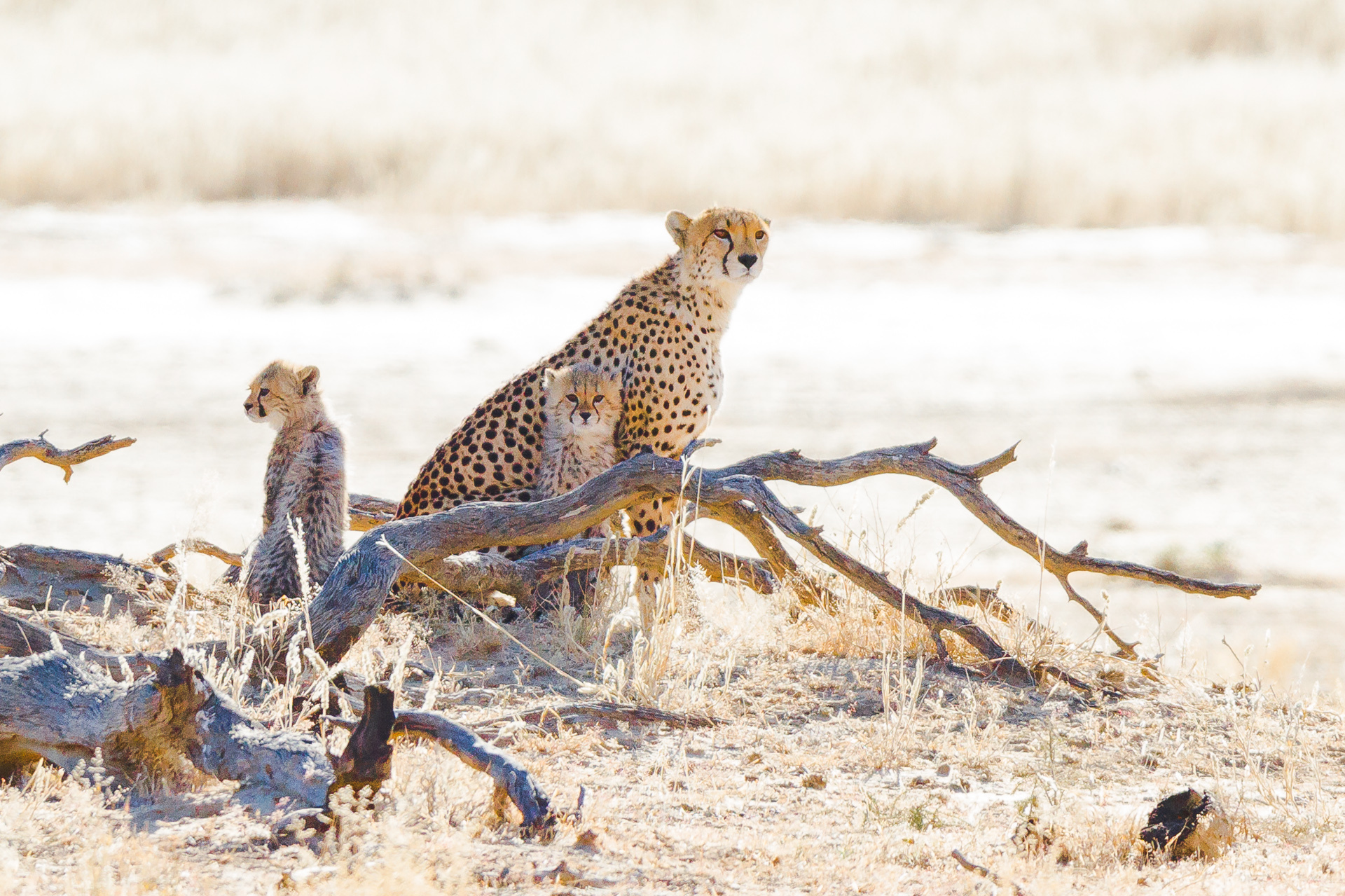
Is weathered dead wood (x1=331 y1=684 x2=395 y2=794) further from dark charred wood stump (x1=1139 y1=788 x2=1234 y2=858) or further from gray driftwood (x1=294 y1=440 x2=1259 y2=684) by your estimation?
dark charred wood stump (x1=1139 y1=788 x2=1234 y2=858)

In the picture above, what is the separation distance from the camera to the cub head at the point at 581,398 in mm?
4438

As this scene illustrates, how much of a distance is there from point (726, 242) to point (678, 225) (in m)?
0.17

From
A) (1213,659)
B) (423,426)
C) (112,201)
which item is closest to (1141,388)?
(423,426)

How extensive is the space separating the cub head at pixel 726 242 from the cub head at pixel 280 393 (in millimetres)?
1135

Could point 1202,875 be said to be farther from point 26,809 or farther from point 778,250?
point 778,250

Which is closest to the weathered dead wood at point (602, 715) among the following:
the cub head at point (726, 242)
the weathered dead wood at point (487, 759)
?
the weathered dead wood at point (487, 759)

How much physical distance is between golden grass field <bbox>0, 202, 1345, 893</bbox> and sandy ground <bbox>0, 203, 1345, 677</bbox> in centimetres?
5

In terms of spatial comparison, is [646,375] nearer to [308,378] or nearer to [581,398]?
[581,398]

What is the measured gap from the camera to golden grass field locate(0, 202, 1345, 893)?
2.71 m

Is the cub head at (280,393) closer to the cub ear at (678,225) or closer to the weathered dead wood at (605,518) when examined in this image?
the weathered dead wood at (605,518)

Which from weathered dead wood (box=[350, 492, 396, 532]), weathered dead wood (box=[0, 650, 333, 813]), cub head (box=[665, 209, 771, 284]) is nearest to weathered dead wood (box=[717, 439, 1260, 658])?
cub head (box=[665, 209, 771, 284])

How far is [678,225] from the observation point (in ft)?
15.8

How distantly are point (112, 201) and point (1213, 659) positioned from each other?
15790 mm

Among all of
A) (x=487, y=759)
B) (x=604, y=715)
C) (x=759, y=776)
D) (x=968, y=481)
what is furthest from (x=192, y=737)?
(x=968, y=481)
